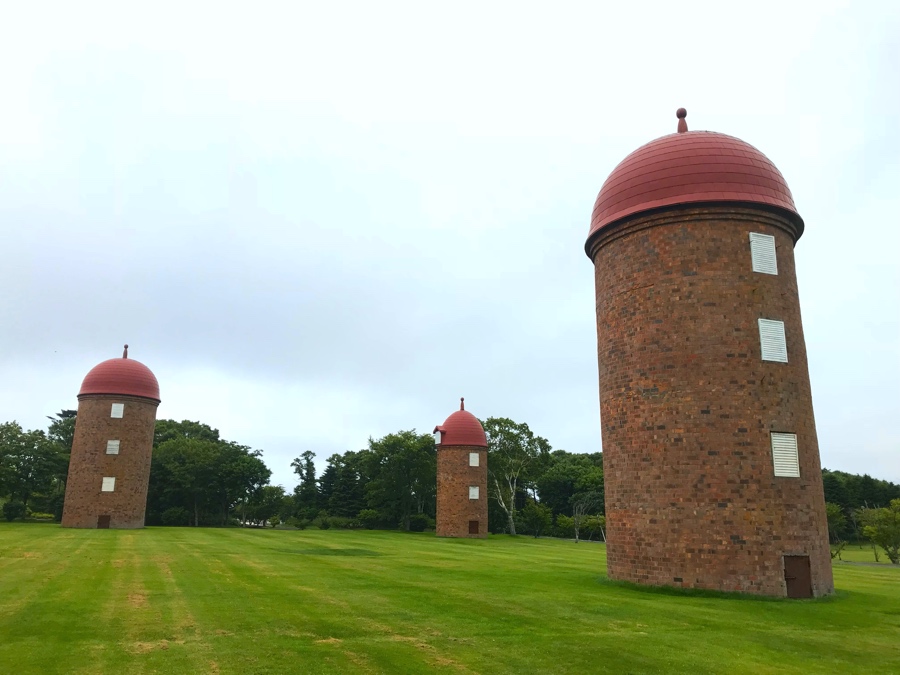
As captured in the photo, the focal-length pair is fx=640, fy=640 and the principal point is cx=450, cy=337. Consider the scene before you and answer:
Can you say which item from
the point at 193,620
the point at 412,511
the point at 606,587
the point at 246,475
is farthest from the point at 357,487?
the point at 193,620

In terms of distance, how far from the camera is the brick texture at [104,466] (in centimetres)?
4272

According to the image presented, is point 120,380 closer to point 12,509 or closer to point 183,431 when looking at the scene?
point 12,509

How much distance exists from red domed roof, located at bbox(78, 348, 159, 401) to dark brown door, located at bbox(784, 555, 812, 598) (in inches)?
1627

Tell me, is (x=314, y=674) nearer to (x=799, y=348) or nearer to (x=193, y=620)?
(x=193, y=620)

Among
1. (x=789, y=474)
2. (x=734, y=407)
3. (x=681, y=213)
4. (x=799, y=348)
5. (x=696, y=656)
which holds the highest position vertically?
(x=681, y=213)

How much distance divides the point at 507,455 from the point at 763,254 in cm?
4423

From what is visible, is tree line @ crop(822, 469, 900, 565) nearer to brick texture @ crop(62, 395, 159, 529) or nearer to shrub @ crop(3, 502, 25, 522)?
brick texture @ crop(62, 395, 159, 529)

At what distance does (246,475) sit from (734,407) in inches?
1832

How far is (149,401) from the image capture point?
45250mm

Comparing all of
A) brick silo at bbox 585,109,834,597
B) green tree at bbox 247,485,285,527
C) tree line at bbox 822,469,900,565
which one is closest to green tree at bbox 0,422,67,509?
green tree at bbox 247,485,285,527

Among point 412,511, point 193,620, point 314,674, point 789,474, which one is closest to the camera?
point 314,674

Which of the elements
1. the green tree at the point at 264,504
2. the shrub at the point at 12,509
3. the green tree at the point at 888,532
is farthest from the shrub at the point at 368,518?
the green tree at the point at 888,532

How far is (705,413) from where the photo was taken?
1698 cm

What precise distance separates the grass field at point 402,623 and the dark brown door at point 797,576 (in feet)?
1.71
